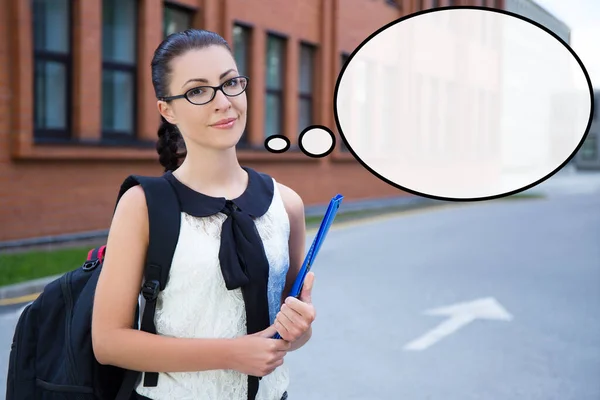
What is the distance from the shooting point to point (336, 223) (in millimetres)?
14875

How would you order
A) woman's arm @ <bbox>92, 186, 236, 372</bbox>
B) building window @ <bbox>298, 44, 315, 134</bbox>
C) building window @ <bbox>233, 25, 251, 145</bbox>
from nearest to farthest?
1. woman's arm @ <bbox>92, 186, 236, 372</bbox>
2. building window @ <bbox>233, 25, 251, 145</bbox>
3. building window @ <bbox>298, 44, 315, 134</bbox>

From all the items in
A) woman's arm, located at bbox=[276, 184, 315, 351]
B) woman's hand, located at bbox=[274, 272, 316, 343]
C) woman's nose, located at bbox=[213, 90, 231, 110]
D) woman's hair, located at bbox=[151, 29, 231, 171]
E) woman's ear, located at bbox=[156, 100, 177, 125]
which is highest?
woman's hair, located at bbox=[151, 29, 231, 171]

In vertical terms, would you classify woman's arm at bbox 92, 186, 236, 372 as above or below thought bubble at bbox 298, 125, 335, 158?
below

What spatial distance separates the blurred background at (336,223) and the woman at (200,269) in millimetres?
417

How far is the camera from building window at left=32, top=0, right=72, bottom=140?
11.2 m

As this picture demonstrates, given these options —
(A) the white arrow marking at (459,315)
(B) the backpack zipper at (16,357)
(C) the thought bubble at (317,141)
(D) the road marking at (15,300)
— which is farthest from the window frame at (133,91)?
(C) the thought bubble at (317,141)

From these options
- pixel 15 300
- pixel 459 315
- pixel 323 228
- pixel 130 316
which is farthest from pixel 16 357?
pixel 15 300

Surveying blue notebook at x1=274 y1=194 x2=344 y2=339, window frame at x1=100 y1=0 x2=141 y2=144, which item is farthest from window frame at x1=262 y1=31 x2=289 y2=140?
blue notebook at x1=274 y1=194 x2=344 y2=339

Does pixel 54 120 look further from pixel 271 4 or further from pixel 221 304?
pixel 221 304

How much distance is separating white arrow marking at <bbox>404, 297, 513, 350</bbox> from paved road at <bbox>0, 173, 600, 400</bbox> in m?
0.02

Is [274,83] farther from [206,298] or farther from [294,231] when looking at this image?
[206,298]

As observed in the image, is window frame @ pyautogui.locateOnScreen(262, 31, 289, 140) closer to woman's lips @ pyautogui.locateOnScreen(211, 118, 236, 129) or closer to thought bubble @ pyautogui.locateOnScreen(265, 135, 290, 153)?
woman's lips @ pyautogui.locateOnScreen(211, 118, 236, 129)

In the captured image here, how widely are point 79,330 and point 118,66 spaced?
1149cm

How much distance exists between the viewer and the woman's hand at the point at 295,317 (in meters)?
1.20
